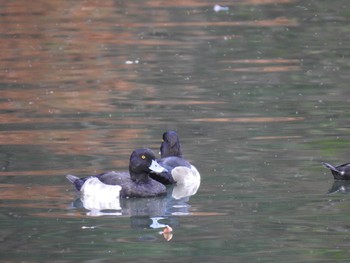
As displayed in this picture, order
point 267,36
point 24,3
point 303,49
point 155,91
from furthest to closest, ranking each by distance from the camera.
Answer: point 24,3, point 267,36, point 303,49, point 155,91

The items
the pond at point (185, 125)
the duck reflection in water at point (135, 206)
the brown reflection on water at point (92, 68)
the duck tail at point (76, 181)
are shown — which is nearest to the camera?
the pond at point (185, 125)

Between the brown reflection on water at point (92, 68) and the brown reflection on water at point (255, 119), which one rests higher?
the brown reflection on water at point (92, 68)

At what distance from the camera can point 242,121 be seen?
16.1m

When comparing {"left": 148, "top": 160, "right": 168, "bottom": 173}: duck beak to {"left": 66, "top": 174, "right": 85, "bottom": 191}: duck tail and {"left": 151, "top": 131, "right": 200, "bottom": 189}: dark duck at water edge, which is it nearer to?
{"left": 151, "top": 131, "right": 200, "bottom": 189}: dark duck at water edge

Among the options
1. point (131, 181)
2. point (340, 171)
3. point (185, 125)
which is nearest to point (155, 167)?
point (131, 181)

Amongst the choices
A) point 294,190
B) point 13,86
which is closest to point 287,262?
point 294,190

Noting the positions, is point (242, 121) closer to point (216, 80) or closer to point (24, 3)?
point (216, 80)

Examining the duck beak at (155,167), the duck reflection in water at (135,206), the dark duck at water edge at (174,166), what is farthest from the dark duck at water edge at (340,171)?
the duck beak at (155,167)

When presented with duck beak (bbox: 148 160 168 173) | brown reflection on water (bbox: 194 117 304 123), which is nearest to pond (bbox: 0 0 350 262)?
brown reflection on water (bbox: 194 117 304 123)

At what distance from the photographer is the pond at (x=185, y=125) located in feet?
35.3

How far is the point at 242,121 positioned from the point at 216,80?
10.9ft

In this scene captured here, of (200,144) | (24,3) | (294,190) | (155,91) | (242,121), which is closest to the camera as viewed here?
(294,190)

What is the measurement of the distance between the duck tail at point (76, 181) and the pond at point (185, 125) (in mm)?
93

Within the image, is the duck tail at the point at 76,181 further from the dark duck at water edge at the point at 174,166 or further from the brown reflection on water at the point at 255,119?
the brown reflection on water at the point at 255,119
